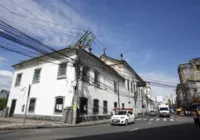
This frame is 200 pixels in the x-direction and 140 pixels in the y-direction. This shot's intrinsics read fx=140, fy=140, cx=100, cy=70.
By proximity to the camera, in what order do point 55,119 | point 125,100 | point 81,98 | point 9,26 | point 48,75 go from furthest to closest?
point 125,100 < point 48,75 < point 81,98 < point 55,119 < point 9,26

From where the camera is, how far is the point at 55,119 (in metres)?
16.3

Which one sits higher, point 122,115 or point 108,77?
point 108,77

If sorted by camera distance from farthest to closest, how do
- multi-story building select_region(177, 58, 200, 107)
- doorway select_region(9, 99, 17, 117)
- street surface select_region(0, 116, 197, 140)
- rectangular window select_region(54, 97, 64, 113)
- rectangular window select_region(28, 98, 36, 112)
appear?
multi-story building select_region(177, 58, 200, 107)
doorway select_region(9, 99, 17, 117)
rectangular window select_region(28, 98, 36, 112)
rectangular window select_region(54, 97, 64, 113)
street surface select_region(0, 116, 197, 140)

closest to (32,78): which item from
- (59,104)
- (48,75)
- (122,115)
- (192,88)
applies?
(48,75)

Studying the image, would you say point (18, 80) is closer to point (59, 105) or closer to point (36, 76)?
point (36, 76)

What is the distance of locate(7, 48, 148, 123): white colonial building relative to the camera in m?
16.4

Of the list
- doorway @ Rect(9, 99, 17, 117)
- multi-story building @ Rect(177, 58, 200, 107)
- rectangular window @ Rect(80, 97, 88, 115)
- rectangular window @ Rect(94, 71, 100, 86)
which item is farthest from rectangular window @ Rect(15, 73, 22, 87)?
multi-story building @ Rect(177, 58, 200, 107)

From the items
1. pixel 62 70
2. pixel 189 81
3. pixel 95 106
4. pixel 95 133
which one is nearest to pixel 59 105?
pixel 62 70

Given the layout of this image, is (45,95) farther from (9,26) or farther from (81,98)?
(9,26)

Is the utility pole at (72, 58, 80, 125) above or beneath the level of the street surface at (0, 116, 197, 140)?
above

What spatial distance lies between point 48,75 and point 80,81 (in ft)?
16.2

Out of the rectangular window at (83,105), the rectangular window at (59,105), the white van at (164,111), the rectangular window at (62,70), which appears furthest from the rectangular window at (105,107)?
the white van at (164,111)

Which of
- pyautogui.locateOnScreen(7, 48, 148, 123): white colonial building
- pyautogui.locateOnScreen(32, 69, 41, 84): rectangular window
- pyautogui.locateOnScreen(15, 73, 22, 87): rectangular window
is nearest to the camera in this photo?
pyautogui.locateOnScreen(7, 48, 148, 123): white colonial building

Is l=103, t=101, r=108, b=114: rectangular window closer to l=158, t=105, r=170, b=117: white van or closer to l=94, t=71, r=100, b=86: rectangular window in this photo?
l=94, t=71, r=100, b=86: rectangular window
